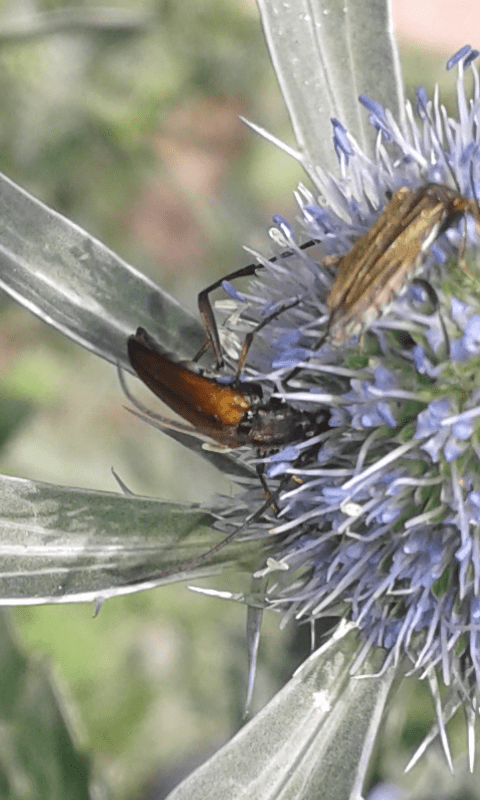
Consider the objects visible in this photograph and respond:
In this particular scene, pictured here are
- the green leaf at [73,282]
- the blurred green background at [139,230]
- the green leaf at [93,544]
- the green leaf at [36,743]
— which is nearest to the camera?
the green leaf at [93,544]

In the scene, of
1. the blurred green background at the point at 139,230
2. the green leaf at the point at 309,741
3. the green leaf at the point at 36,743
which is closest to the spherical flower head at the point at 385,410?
the green leaf at the point at 309,741

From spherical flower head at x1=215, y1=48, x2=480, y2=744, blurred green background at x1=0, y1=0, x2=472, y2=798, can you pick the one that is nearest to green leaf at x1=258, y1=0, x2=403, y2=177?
spherical flower head at x1=215, y1=48, x2=480, y2=744

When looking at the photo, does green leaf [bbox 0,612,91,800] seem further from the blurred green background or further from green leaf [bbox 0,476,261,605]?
the blurred green background

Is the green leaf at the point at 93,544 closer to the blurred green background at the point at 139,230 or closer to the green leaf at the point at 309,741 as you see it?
the green leaf at the point at 309,741

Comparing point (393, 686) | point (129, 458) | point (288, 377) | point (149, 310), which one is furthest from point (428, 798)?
point (129, 458)

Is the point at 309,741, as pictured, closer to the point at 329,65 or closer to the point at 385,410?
the point at 385,410

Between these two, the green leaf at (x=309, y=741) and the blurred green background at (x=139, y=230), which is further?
the blurred green background at (x=139, y=230)

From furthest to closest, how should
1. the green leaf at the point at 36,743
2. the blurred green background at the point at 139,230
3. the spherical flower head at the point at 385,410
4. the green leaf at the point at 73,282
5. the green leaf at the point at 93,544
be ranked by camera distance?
1. the blurred green background at the point at 139,230
2. the green leaf at the point at 36,743
3. the green leaf at the point at 73,282
4. the green leaf at the point at 93,544
5. the spherical flower head at the point at 385,410
